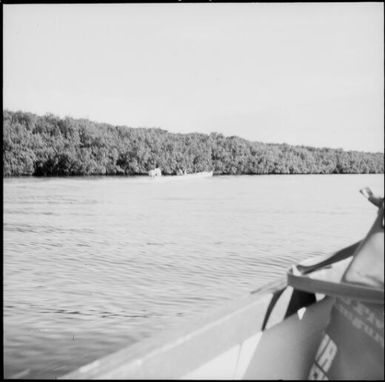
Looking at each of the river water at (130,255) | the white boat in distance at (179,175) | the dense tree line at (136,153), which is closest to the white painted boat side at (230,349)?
the river water at (130,255)

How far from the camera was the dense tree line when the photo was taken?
2459 centimetres

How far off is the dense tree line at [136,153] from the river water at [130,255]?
250 centimetres

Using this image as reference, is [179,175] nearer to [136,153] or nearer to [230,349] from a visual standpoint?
[136,153]

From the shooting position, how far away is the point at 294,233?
12867mm

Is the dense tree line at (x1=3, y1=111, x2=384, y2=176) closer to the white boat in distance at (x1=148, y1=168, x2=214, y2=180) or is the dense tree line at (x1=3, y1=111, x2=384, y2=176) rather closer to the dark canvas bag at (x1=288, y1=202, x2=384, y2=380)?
the white boat in distance at (x1=148, y1=168, x2=214, y2=180)

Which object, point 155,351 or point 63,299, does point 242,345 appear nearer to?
point 155,351

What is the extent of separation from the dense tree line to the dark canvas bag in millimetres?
23349

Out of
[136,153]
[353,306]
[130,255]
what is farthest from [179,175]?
[353,306]

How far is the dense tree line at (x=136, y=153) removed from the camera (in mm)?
24594

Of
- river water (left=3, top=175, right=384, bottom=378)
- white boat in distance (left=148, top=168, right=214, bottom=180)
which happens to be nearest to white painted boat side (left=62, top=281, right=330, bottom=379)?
river water (left=3, top=175, right=384, bottom=378)

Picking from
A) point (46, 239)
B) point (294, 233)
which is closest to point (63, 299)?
point (46, 239)

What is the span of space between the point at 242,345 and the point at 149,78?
35.1m

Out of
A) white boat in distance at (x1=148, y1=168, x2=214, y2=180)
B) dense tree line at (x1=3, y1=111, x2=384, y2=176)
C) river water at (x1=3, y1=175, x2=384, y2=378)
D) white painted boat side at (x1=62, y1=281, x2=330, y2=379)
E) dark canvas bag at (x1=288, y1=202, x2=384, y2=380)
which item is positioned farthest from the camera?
white boat in distance at (x1=148, y1=168, x2=214, y2=180)

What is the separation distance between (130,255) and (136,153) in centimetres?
1701
